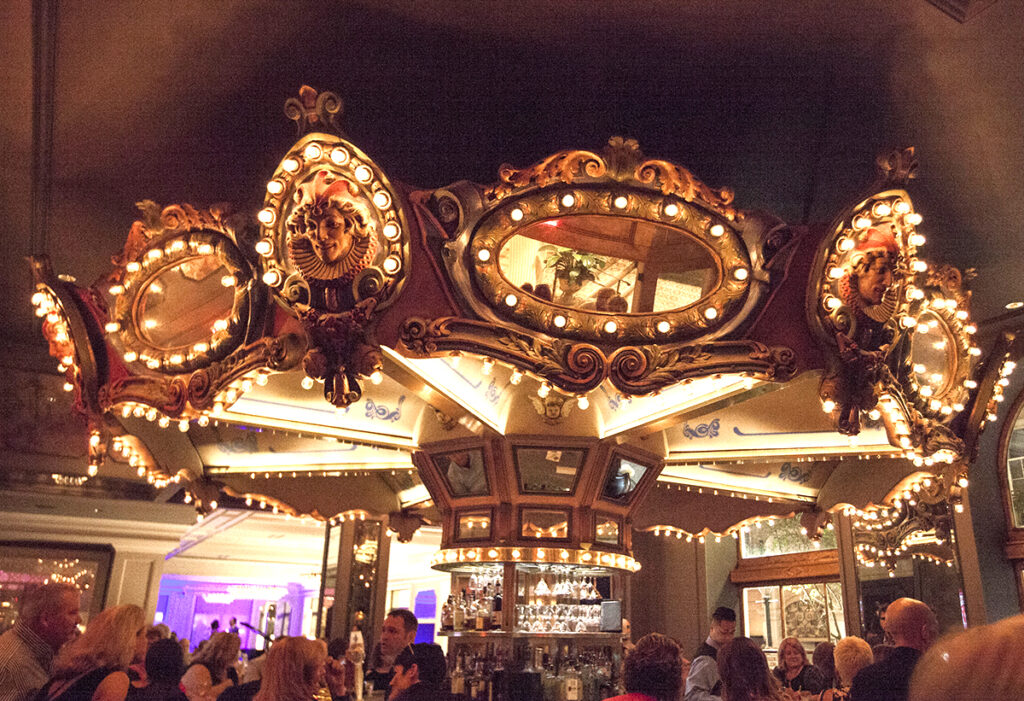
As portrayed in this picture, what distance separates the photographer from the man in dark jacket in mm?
3443

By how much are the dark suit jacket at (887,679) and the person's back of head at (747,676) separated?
32 cm

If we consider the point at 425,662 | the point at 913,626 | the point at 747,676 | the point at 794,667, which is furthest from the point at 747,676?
the point at 794,667

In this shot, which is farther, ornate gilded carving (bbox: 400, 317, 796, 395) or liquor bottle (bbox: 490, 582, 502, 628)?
liquor bottle (bbox: 490, 582, 502, 628)

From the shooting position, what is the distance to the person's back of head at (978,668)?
3.22 ft

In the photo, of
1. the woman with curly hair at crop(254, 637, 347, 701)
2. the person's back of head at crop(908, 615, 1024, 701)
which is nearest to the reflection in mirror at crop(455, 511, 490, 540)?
the woman with curly hair at crop(254, 637, 347, 701)

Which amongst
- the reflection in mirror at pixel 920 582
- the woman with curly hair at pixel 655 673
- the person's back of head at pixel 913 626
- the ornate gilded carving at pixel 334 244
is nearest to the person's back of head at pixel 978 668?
the woman with curly hair at pixel 655 673

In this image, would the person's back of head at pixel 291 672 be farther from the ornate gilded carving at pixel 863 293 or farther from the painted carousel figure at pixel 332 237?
the ornate gilded carving at pixel 863 293

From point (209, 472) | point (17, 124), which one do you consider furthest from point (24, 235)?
point (209, 472)

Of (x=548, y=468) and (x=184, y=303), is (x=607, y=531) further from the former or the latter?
(x=184, y=303)

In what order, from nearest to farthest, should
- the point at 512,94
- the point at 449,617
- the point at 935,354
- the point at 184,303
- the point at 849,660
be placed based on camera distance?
1. the point at 849,660
2. the point at 184,303
3. the point at 935,354
4. the point at 512,94
5. the point at 449,617

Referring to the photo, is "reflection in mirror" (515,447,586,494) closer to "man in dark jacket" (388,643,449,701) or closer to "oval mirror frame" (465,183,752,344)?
"oval mirror frame" (465,183,752,344)

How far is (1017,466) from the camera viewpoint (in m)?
8.28

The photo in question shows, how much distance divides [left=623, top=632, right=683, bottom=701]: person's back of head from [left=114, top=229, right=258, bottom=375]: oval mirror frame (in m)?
2.82

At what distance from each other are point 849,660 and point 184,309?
441 cm
